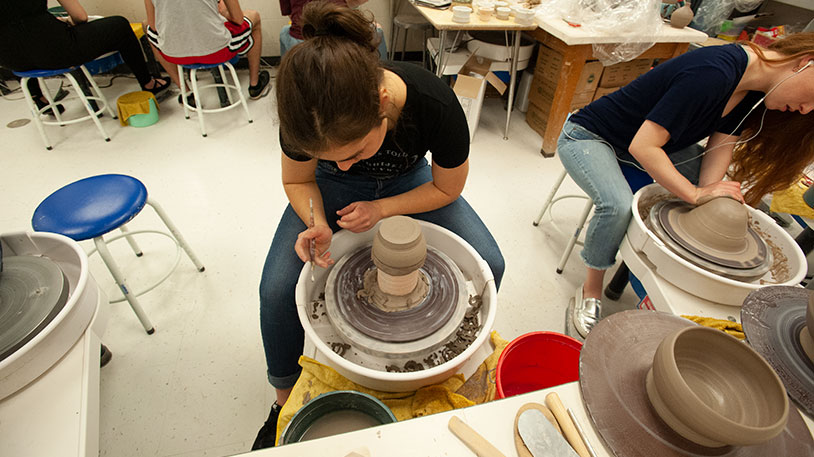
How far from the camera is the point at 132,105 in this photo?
285cm

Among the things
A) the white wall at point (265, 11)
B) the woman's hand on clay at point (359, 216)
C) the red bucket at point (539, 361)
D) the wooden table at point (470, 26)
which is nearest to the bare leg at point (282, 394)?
the woman's hand on clay at point (359, 216)

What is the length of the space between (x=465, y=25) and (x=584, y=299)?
70.5 inches

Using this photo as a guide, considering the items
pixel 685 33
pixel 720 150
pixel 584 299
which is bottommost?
pixel 584 299

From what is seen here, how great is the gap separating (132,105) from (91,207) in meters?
1.98

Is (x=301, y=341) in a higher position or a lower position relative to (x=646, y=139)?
lower

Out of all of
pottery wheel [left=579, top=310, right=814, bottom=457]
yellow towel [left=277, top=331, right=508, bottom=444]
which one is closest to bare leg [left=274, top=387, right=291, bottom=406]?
yellow towel [left=277, top=331, right=508, bottom=444]

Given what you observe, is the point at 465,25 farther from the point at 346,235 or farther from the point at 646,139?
the point at 346,235

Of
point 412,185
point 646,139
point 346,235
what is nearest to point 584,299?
point 646,139

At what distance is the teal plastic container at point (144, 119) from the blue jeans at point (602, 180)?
301 cm

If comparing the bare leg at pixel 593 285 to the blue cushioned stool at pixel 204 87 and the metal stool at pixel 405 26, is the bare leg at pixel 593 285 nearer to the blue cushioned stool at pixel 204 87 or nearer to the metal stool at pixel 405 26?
the blue cushioned stool at pixel 204 87

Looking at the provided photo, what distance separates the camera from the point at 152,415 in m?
1.34

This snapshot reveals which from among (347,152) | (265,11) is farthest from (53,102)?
(347,152)

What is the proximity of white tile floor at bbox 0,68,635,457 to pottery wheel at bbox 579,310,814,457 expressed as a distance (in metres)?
0.95

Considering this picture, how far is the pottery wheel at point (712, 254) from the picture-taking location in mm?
1055
